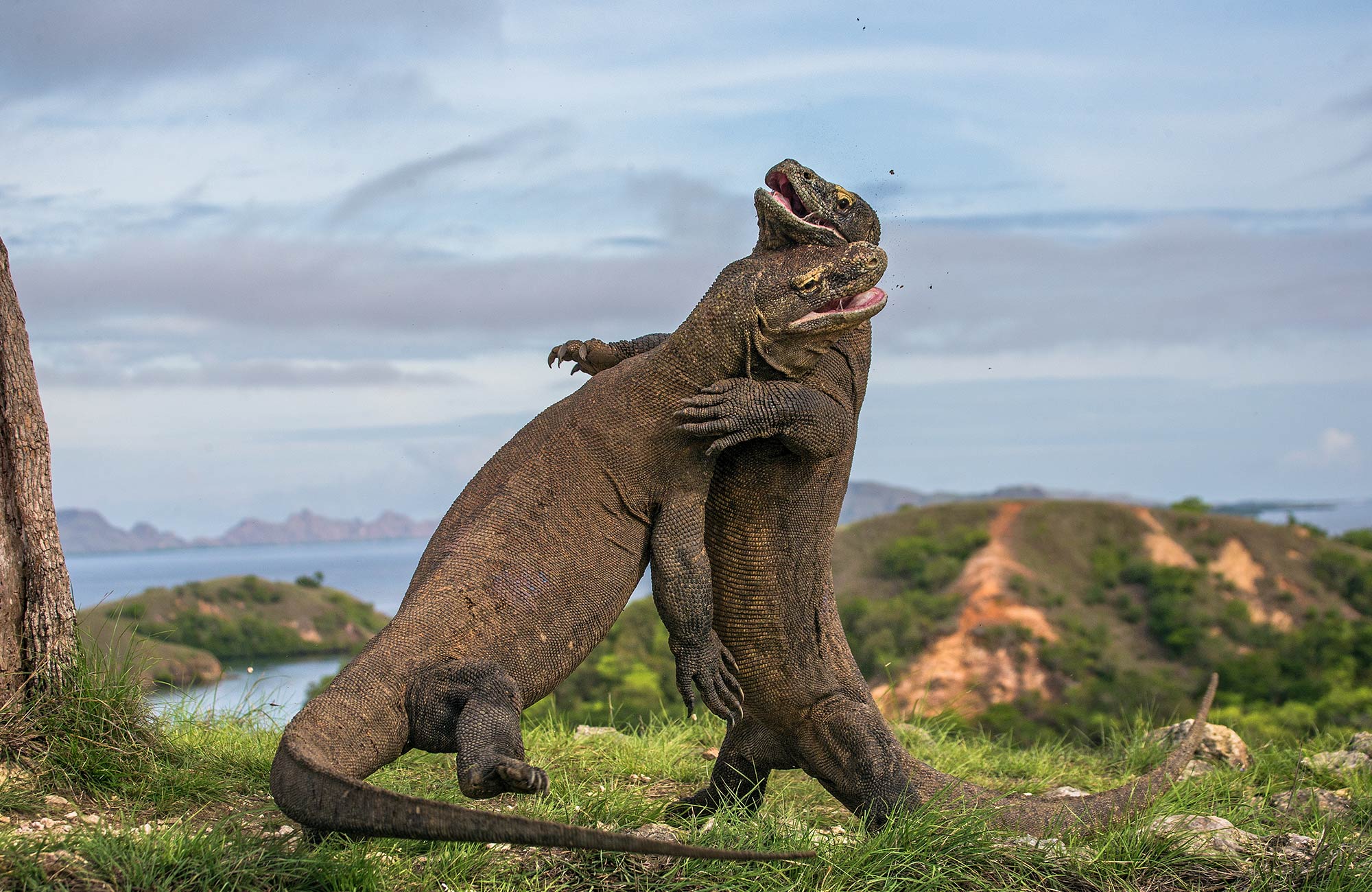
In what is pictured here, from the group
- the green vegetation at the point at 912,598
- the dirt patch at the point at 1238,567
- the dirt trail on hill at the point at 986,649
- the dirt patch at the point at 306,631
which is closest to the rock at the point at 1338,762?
the dirt patch at the point at 306,631

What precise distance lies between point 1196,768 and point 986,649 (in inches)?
916

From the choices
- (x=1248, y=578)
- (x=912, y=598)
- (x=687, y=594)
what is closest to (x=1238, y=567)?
(x=1248, y=578)

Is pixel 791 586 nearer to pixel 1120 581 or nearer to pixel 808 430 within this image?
pixel 808 430

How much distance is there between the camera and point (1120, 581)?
34.7 metres

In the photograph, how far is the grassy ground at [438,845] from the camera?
4594 millimetres

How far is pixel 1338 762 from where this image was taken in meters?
8.70

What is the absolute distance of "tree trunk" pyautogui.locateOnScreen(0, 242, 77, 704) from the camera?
591 cm

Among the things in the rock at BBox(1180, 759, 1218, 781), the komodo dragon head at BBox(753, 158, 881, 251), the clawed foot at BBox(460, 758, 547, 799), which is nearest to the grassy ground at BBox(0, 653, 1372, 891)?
the rock at BBox(1180, 759, 1218, 781)

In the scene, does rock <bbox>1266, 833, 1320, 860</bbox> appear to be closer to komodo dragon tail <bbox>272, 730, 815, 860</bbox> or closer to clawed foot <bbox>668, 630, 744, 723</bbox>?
clawed foot <bbox>668, 630, 744, 723</bbox>

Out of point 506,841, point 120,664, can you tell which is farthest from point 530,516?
→ point 120,664

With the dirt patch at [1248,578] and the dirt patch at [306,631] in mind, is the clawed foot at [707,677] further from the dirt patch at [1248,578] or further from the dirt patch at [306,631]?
the dirt patch at [1248,578]

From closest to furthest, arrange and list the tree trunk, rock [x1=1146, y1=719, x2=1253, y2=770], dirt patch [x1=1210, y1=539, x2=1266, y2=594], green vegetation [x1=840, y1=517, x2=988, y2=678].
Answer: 1. the tree trunk
2. rock [x1=1146, y1=719, x2=1253, y2=770]
3. green vegetation [x1=840, y1=517, x2=988, y2=678]
4. dirt patch [x1=1210, y1=539, x2=1266, y2=594]

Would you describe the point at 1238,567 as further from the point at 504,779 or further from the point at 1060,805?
the point at 504,779

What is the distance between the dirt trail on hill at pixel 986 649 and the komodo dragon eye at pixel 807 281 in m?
23.8
